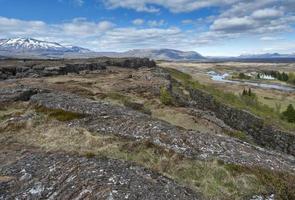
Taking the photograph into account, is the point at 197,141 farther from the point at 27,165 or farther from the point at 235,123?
the point at 235,123

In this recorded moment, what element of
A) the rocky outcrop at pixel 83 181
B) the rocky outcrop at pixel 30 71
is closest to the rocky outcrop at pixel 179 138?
the rocky outcrop at pixel 83 181

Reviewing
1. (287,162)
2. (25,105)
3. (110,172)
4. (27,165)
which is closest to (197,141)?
(287,162)

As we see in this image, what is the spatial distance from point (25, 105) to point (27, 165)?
742 inches

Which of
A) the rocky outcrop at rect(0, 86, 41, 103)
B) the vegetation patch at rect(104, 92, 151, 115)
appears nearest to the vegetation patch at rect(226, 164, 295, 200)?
the vegetation patch at rect(104, 92, 151, 115)

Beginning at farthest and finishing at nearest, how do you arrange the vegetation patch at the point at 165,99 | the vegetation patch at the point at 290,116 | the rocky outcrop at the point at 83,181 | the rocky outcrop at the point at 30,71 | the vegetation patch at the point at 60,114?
the vegetation patch at the point at 290,116, the rocky outcrop at the point at 30,71, the vegetation patch at the point at 165,99, the vegetation patch at the point at 60,114, the rocky outcrop at the point at 83,181

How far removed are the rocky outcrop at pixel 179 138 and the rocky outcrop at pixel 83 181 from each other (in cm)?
565

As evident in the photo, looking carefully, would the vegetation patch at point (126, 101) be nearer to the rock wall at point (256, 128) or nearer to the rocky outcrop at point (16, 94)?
the rocky outcrop at point (16, 94)

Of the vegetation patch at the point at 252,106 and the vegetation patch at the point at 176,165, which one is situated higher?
the vegetation patch at the point at 176,165

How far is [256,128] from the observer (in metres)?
70.9

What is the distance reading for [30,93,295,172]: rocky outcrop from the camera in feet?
73.5

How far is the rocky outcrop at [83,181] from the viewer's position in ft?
52.9

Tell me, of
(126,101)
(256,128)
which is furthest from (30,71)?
(256,128)

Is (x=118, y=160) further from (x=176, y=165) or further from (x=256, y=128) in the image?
(x=256, y=128)

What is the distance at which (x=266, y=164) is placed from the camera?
21.8m
